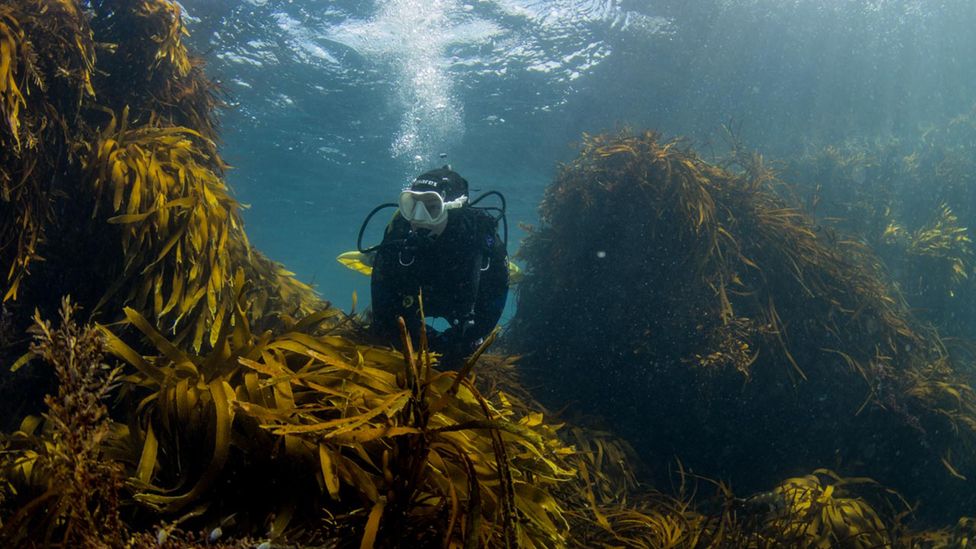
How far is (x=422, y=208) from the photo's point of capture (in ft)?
13.7

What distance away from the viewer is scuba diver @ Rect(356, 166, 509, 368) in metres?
4.26

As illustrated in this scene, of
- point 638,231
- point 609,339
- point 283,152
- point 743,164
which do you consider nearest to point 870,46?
point 743,164

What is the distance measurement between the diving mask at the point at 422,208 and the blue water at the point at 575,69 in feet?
31.3

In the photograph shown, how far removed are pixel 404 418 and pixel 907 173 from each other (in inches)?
730

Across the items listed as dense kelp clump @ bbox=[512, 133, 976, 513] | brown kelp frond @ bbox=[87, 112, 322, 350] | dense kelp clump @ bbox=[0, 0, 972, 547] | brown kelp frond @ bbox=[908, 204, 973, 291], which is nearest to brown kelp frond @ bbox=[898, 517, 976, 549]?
dense kelp clump @ bbox=[0, 0, 972, 547]

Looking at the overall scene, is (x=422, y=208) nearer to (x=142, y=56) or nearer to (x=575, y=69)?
(x=142, y=56)

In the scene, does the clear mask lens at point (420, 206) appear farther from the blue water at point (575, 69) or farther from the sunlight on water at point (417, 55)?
the sunlight on water at point (417, 55)

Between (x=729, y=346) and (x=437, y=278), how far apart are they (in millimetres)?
4006

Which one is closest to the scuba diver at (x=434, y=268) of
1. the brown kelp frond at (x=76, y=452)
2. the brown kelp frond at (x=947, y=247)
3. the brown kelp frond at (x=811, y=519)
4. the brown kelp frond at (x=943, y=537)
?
the brown kelp frond at (x=811, y=519)

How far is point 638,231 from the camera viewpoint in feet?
22.0

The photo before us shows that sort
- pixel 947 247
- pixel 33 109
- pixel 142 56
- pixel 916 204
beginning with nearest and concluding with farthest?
pixel 33 109, pixel 142 56, pixel 947 247, pixel 916 204

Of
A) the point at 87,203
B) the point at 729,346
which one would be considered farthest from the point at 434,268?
the point at 729,346

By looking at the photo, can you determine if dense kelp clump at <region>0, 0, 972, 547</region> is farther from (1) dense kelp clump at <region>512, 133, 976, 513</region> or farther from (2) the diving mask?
(2) the diving mask

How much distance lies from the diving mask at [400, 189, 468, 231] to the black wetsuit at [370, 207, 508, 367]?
0.16 m
